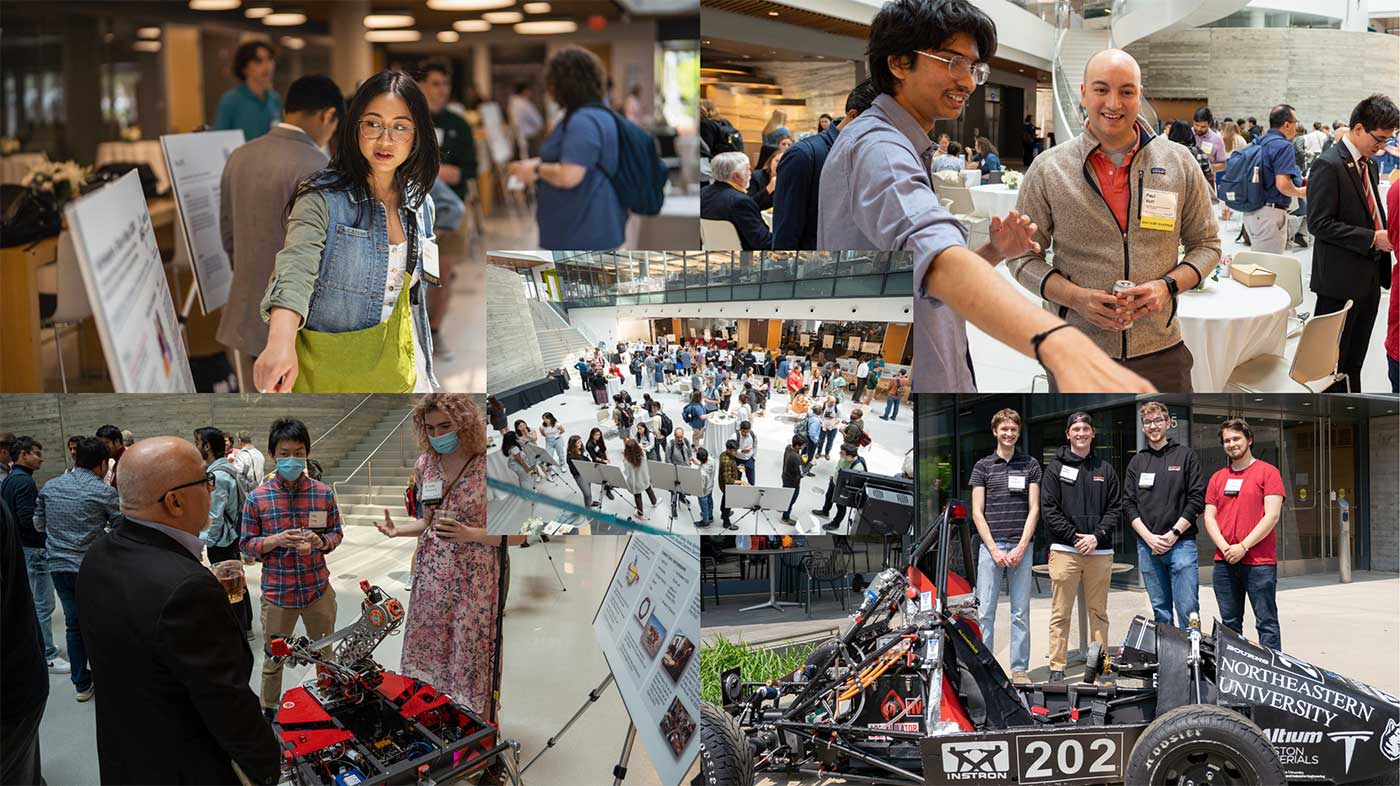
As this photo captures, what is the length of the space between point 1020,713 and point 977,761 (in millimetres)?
219

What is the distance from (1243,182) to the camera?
12.2ft

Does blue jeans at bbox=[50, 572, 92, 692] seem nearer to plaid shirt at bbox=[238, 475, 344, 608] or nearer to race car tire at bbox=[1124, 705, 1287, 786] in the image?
plaid shirt at bbox=[238, 475, 344, 608]

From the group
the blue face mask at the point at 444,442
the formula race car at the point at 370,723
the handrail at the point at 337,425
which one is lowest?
the formula race car at the point at 370,723

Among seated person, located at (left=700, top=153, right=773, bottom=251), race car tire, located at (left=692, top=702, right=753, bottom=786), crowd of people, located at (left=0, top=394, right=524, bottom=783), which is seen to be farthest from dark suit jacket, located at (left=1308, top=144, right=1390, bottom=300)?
crowd of people, located at (left=0, top=394, right=524, bottom=783)

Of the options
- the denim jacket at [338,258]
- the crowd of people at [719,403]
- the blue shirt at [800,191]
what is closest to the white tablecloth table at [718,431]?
the crowd of people at [719,403]

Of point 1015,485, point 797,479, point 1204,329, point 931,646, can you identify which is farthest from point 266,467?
point 1204,329

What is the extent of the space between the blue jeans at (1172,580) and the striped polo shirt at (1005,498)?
417mm

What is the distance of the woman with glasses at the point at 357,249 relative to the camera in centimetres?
379

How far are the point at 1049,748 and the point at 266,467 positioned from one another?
2753mm

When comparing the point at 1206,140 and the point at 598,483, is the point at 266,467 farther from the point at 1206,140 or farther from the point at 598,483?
the point at 1206,140

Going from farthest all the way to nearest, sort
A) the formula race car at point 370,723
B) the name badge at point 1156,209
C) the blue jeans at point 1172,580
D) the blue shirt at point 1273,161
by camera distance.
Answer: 1. the blue jeans at point 1172,580
2. the blue shirt at point 1273,161
3. the name badge at point 1156,209
4. the formula race car at point 370,723

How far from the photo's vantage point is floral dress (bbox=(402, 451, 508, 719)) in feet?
13.3

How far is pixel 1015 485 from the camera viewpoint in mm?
3990

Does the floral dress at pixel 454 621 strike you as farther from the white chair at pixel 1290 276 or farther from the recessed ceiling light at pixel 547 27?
the white chair at pixel 1290 276
